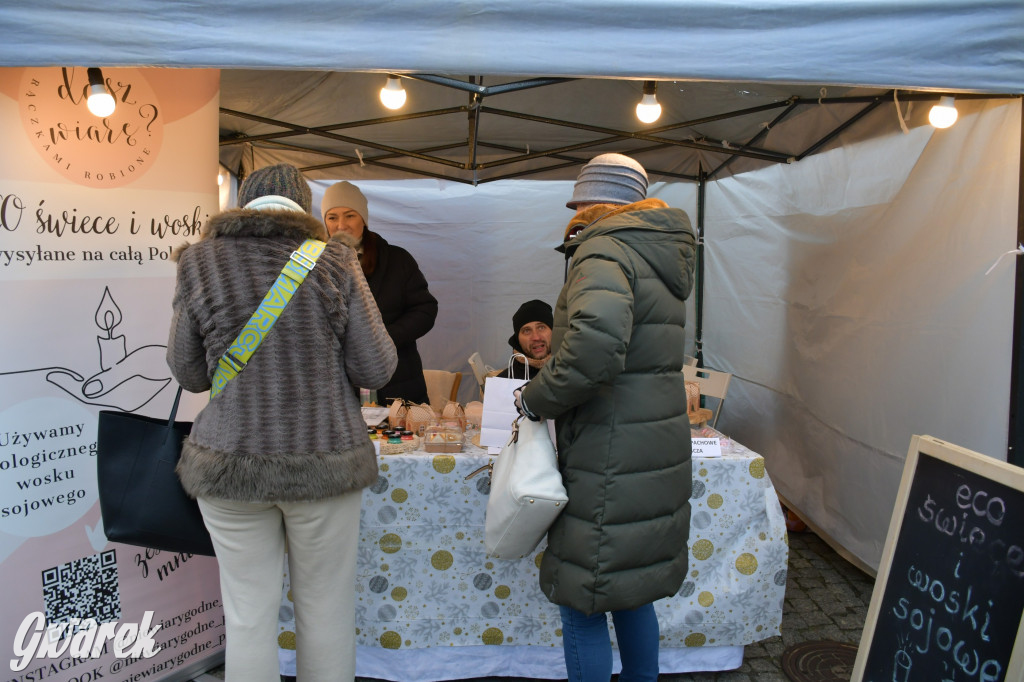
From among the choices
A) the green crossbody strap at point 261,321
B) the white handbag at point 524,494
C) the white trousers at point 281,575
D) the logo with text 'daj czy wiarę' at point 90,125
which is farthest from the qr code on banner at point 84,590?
the white handbag at point 524,494

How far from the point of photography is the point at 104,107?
6.67ft

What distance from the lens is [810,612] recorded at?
9.82ft

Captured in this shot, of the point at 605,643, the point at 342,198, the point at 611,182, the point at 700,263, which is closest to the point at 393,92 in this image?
the point at 342,198

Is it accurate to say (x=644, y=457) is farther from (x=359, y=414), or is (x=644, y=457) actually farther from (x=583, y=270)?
(x=359, y=414)

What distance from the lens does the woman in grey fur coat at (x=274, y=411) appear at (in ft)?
5.31

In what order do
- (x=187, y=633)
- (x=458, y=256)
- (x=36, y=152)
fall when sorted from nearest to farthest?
(x=36, y=152), (x=187, y=633), (x=458, y=256)

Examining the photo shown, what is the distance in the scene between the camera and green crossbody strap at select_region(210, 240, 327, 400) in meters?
1.60

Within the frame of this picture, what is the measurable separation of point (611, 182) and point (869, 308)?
2.00 m

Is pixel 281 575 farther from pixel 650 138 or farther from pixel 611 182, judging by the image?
pixel 650 138

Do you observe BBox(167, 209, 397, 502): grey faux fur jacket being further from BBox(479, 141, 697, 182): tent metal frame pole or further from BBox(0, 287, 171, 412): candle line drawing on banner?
BBox(479, 141, 697, 182): tent metal frame pole

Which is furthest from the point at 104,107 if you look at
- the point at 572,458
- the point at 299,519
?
the point at 572,458

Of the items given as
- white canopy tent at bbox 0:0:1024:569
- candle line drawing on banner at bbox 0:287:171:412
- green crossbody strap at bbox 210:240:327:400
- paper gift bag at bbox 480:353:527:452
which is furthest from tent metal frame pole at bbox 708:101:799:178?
candle line drawing on banner at bbox 0:287:171:412

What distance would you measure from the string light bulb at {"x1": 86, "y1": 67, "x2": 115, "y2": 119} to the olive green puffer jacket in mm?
1431

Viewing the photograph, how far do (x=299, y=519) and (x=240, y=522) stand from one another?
14cm
